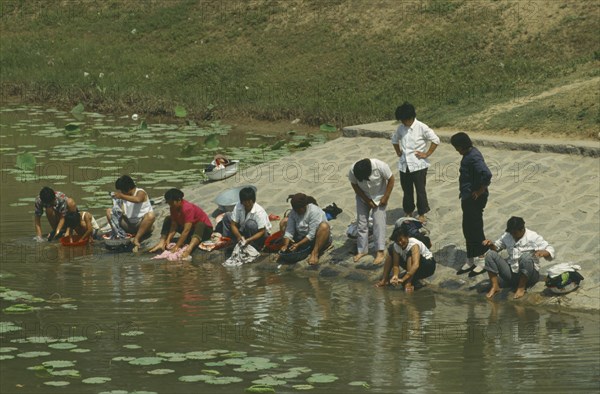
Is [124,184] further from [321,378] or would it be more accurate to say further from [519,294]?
[321,378]

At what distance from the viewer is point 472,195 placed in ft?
47.2

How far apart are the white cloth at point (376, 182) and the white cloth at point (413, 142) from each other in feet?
1.68

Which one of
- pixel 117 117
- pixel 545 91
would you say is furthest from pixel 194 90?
pixel 545 91

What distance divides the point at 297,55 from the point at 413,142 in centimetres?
1395

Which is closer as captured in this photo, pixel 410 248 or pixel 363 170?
pixel 410 248

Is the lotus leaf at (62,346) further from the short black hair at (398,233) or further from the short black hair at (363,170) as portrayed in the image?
the short black hair at (363,170)

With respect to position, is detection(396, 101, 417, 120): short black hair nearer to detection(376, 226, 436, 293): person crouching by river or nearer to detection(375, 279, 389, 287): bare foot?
detection(376, 226, 436, 293): person crouching by river

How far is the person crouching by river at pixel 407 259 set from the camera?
570 inches

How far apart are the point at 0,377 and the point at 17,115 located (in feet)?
54.7

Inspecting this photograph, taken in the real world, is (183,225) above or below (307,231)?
above

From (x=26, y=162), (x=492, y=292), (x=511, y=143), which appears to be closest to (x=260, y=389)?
(x=492, y=292)

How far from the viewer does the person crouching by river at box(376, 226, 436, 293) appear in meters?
14.5

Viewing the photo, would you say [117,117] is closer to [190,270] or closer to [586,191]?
[190,270]

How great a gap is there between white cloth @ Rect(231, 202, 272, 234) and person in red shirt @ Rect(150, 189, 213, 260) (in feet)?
1.91
